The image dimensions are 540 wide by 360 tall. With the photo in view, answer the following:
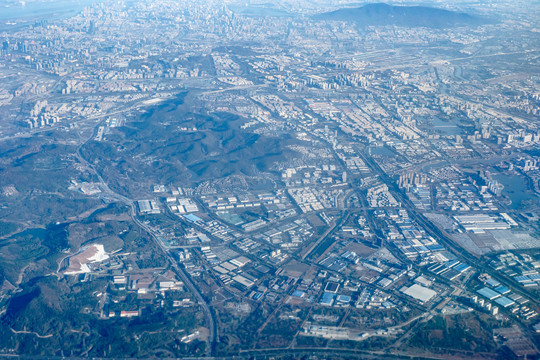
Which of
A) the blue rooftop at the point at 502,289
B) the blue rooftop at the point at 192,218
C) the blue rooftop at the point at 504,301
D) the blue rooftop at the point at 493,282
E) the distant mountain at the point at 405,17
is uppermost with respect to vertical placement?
the blue rooftop at the point at 504,301

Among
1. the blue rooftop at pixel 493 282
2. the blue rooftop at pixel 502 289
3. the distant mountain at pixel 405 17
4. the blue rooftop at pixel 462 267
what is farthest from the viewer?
the distant mountain at pixel 405 17

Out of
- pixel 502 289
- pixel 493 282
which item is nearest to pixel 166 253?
pixel 493 282

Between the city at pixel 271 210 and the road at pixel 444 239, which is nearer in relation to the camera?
the city at pixel 271 210

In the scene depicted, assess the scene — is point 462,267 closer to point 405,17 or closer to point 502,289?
point 502,289

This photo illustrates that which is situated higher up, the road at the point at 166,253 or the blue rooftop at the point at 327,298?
the blue rooftop at the point at 327,298

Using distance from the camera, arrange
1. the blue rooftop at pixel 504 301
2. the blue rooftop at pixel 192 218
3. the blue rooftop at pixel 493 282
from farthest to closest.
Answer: the blue rooftop at pixel 192 218 < the blue rooftop at pixel 493 282 < the blue rooftop at pixel 504 301

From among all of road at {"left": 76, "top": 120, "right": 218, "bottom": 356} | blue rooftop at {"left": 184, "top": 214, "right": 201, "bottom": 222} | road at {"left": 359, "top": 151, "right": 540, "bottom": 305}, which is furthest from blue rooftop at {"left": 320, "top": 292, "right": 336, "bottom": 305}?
blue rooftop at {"left": 184, "top": 214, "right": 201, "bottom": 222}

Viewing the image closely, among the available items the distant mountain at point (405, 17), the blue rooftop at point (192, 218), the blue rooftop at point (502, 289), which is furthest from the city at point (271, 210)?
the distant mountain at point (405, 17)

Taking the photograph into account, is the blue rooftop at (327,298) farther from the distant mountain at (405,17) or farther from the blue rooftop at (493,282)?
the distant mountain at (405,17)

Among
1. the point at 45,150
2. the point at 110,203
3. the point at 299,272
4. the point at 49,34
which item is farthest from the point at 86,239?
the point at 49,34

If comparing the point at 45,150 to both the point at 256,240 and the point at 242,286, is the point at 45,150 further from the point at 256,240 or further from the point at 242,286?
the point at 242,286
